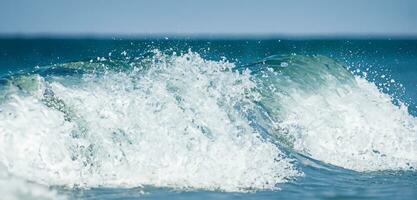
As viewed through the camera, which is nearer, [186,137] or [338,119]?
[186,137]

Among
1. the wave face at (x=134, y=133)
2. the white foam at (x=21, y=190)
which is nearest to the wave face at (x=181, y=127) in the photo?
the wave face at (x=134, y=133)

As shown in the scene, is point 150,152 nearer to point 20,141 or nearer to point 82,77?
point 20,141

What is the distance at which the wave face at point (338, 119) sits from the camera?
350 inches

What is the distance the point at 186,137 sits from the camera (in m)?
7.67

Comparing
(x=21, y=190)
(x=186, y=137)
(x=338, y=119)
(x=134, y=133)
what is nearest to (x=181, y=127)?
(x=186, y=137)

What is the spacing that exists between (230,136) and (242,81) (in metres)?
2.28

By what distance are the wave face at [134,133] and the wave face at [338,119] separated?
1.06 m

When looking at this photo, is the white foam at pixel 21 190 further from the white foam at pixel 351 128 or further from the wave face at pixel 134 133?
the white foam at pixel 351 128

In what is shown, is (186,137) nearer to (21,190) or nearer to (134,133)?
(134,133)

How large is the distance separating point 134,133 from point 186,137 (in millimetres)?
713

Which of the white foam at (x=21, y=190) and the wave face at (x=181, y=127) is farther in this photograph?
the wave face at (x=181, y=127)

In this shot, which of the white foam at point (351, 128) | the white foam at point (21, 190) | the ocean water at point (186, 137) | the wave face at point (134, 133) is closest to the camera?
the white foam at point (21, 190)

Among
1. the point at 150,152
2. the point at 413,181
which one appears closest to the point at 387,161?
the point at 413,181

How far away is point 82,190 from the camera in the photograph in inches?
246
